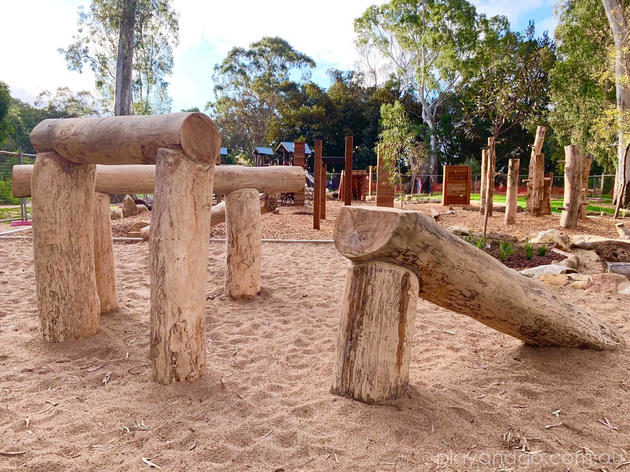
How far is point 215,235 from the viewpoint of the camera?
8.05 meters

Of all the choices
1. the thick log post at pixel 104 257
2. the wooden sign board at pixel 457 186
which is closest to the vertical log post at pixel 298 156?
the wooden sign board at pixel 457 186

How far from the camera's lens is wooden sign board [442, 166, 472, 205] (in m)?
13.9

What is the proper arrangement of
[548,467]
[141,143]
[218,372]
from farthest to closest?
[218,372] → [141,143] → [548,467]

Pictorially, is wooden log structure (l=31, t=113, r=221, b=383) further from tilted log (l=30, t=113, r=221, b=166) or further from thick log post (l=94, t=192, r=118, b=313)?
A: thick log post (l=94, t=192, r=118, b=313)

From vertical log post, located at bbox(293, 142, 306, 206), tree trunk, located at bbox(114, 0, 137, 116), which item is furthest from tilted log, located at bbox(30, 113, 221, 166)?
tree trunk, located at bbox(114, 0, 137, 116)

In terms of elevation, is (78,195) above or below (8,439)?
above

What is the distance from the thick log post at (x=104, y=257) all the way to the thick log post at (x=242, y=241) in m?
1.03

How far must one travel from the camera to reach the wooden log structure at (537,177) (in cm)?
1048

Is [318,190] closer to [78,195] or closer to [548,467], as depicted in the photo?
[78,195]

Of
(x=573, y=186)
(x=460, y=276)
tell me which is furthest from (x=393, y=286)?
(x=573, y=186)

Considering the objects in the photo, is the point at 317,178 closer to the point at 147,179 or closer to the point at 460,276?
the point at 147,179

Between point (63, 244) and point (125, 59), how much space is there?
630 inches

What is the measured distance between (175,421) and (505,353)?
202 cm

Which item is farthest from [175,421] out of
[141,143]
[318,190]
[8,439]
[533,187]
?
→ [533,187]
